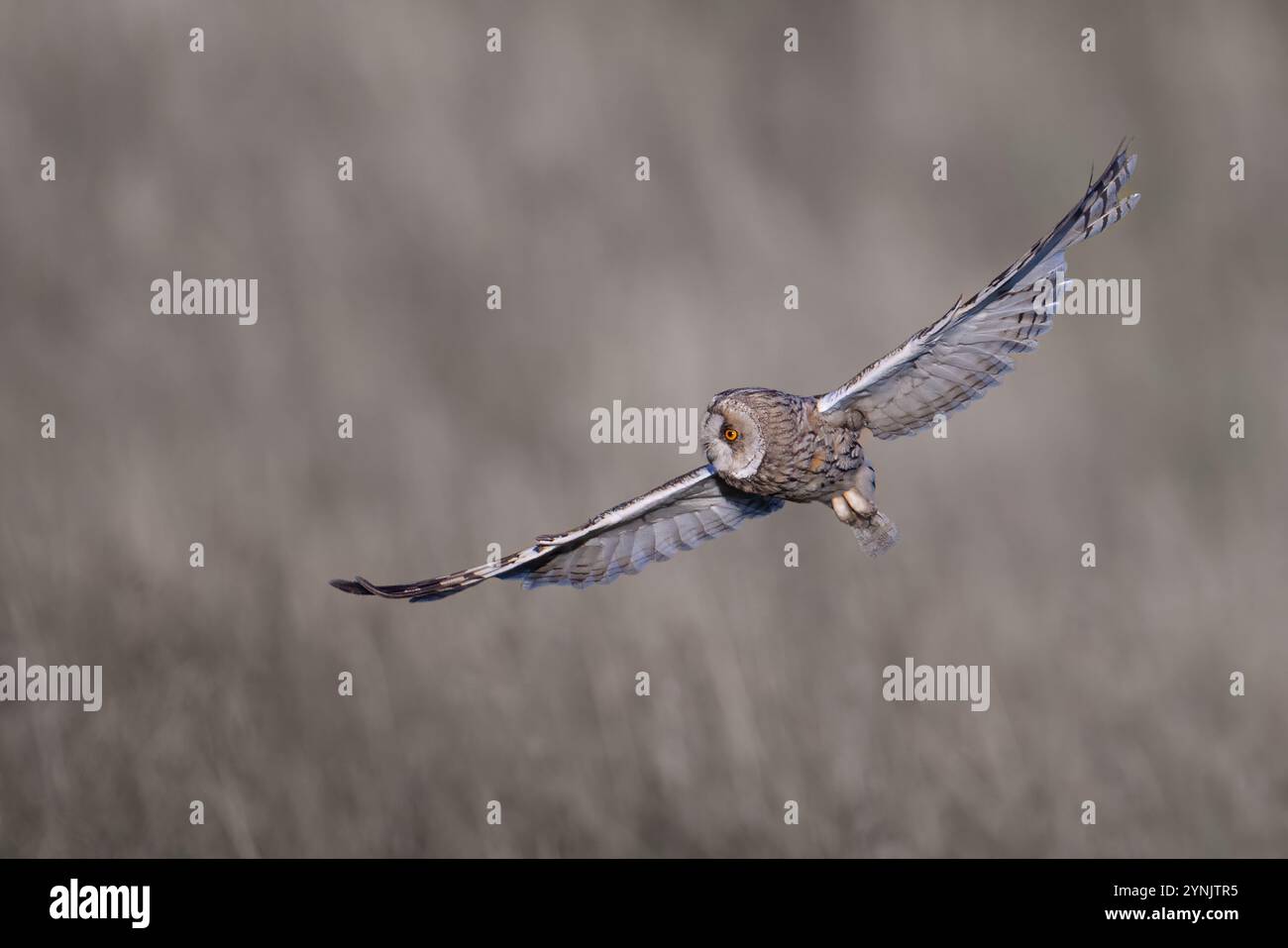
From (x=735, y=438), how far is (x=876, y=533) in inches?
25.9

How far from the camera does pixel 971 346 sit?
18.8 feet

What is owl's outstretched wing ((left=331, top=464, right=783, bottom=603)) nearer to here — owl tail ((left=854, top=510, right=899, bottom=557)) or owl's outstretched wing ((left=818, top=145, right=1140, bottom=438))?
owl tail ((left=854, top=510, right=899, bottom=557))

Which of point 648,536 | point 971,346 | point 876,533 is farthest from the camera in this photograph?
point 648,536

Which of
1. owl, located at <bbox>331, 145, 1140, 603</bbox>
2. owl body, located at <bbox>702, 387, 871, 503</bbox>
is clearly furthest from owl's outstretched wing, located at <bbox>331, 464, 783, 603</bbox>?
owl body, located at <bbox>702, 387, 871, 503</bbox>

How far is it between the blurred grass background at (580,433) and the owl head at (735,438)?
249cm

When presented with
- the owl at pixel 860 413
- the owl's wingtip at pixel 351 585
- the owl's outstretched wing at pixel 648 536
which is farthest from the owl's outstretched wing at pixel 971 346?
Result: the owl's wingtip at pixel 351 585

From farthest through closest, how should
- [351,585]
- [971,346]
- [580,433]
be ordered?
[580,433], [971,346], [351,585]

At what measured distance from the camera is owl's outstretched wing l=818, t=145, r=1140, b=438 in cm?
532

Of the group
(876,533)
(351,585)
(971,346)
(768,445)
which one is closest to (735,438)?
(768,445)

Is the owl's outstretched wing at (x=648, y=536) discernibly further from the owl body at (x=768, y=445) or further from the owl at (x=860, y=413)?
the owl body at (x=768, y=445)

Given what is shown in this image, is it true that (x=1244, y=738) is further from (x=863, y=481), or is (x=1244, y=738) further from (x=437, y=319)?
(x=437, y=319)

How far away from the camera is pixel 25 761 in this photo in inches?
295

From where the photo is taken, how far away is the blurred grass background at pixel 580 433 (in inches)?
305

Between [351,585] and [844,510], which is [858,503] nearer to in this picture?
[844,510]
